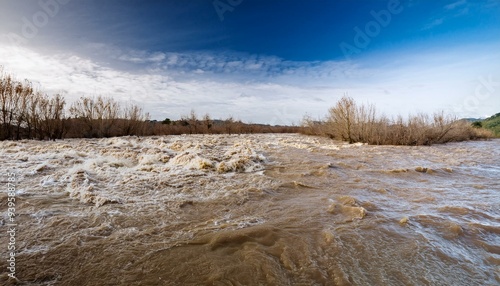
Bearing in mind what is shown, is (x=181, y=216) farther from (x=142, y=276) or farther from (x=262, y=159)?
(x=262, y=159)

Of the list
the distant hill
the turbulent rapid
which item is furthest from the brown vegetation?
the distant hill

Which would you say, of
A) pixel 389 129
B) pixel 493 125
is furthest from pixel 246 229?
pixel 493 125

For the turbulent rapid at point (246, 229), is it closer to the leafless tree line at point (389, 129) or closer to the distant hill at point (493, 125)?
the leafless tree line at point (389, 129)

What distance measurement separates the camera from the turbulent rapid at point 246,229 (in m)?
2.20

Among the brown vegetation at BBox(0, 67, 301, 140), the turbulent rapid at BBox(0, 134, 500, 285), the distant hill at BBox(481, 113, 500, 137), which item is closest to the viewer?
the turbulent rapid at BBox(0, 134, 500, 285)

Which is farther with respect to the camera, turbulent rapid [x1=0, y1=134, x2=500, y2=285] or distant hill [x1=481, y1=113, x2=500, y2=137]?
distant hill [x1=481, y1=113, x2=500, y2=137]

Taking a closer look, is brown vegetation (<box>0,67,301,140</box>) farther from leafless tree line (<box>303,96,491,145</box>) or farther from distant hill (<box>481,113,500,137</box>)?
distant hill (<box>481,113,500,137</box>)

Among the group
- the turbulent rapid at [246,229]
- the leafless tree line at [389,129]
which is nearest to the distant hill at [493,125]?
the leafless tree line at [389,129]

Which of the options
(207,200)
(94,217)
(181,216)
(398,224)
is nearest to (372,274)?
(398,224)

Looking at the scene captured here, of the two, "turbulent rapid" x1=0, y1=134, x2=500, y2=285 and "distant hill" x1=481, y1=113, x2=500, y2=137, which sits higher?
"distant hill" x1=481, y1=113, x2=500, y2=137

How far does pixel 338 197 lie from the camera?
4.41 m

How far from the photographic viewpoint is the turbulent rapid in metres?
2.20

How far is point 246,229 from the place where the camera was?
305 centimetres

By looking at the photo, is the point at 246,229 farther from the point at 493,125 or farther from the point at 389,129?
the point at 493,125
